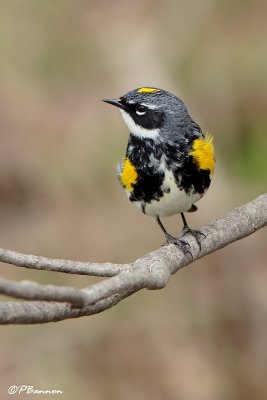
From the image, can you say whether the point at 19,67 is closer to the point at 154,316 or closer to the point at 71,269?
the point at 154,316

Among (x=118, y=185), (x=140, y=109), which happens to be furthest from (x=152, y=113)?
(x=118, y=185)

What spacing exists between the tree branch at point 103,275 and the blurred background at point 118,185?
111 inches

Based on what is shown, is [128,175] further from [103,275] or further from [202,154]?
[103,275]

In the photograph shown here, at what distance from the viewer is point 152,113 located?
457 centimetres

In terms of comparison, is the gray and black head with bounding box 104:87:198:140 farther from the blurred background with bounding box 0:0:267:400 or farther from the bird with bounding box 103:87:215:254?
the blurred background with bounding box 0:0:267:400

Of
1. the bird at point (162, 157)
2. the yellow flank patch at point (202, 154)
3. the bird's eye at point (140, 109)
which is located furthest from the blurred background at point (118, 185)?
the bird's eye at point (140, 109)

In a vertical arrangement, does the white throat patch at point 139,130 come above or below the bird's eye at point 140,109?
below

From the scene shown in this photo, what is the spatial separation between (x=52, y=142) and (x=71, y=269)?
215 inches

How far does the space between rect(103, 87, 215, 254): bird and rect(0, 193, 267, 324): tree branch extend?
0.23 m

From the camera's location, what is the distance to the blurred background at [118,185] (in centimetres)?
683

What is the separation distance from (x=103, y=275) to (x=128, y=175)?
116cm

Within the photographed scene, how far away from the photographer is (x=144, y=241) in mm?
7484

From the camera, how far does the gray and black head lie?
14.9 ft

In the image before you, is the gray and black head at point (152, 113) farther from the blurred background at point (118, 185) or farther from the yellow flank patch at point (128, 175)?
the blurred background at point (118, 185)
